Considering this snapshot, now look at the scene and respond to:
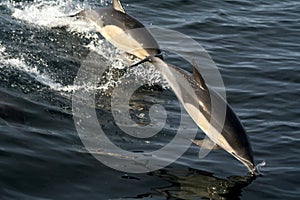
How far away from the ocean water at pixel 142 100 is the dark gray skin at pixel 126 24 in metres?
0.55

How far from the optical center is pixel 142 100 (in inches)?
464

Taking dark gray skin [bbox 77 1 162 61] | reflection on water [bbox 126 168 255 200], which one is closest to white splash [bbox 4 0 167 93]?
dark gray skin [bbox 77 1 162 61]

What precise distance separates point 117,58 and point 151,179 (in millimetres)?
5479

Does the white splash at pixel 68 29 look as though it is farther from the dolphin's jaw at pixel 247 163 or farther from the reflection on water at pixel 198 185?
the dolphin's jaw at pixel 247 163

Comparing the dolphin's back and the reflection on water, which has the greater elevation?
the dolphin's back

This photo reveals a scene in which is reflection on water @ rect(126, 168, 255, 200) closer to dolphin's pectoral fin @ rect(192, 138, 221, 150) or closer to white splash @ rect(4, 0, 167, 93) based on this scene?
dolphin's pectoral fin @ rect(192, 138, 221, 150)

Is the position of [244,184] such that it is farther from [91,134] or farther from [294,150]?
[91,134]

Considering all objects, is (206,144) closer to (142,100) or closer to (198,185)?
(198,185)

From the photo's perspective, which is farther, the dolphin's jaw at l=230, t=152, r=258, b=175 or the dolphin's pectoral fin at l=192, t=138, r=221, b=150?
the dolphin's pectoral fin at l=192, t=138, r=221, b=150

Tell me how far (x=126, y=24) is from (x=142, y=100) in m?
2.13

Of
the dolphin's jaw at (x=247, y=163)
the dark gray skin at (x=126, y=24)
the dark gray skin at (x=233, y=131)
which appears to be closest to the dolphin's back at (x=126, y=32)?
the dark gray skin at (x=126, y=24)

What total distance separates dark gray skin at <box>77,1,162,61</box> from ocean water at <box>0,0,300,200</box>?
554mm

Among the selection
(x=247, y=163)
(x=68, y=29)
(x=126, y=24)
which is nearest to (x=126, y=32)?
(x=126, y=24)

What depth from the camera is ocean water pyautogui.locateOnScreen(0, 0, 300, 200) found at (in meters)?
8.52
